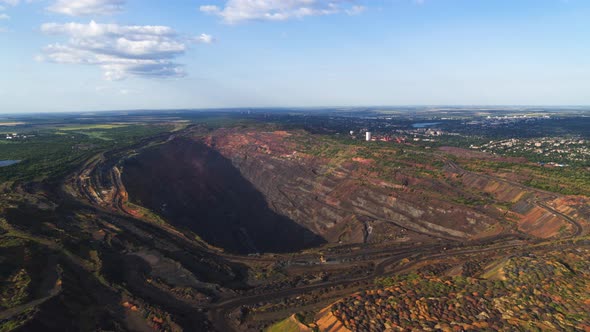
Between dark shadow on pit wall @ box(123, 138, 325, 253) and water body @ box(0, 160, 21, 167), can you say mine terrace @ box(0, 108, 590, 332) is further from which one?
water body @ box(0, 160, 21, 167)

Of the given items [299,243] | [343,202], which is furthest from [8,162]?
[343,202]

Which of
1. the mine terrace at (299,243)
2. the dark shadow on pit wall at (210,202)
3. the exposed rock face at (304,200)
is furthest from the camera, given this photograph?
the dark shadow on pit wall at (210,202)

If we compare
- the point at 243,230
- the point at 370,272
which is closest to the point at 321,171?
the point at 243,230

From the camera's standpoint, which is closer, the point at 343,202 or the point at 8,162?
the point at 343,202

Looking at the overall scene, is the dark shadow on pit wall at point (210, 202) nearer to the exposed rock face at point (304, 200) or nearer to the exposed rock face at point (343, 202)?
the exposed rock face at point (304, 200)

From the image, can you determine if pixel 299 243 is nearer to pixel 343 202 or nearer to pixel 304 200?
pixel 343 202

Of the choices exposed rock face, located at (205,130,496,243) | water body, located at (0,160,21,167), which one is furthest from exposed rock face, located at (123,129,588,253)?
water body, located at (0,160,21,167)

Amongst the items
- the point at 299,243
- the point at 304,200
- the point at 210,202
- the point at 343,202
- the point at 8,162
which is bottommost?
the point at 299,243

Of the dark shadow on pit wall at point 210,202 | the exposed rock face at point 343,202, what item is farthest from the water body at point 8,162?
the exposed rock face at point 343,202
